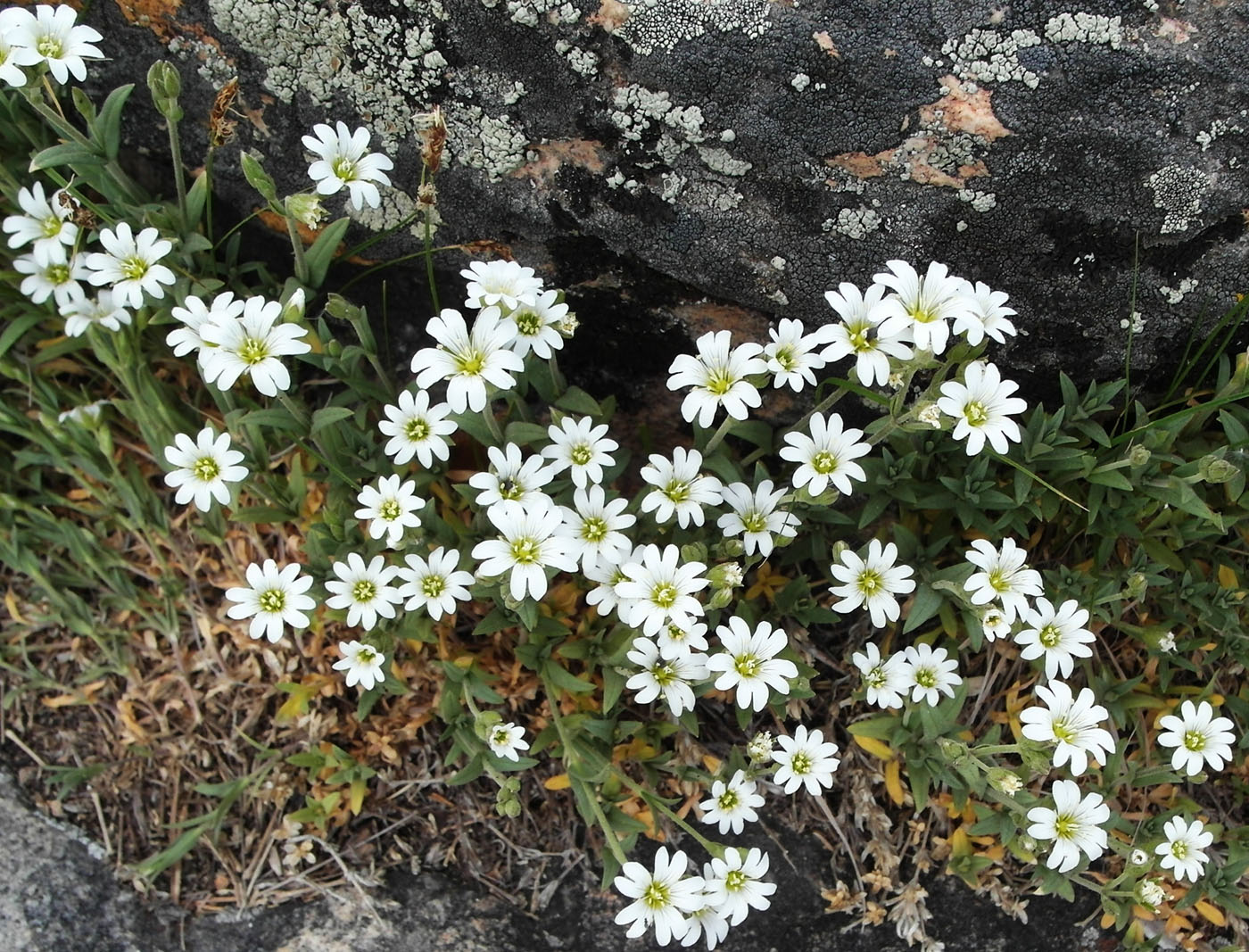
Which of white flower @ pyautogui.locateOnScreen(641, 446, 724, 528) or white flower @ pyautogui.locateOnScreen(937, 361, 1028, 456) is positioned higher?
white flower @ pyautogui.locateOnScreen(937, 361, 1028, 456)

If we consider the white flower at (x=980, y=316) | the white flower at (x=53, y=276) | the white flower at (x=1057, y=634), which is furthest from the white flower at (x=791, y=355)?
the white flower at (x=53, y=276)

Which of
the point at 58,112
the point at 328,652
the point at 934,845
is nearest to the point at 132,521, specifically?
the point at 328,652

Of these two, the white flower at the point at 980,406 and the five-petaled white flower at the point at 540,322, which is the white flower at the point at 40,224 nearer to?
the five-petaled white flower at the point at 540,322

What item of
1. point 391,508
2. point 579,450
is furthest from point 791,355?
point 391,508

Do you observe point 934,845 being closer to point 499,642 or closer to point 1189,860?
point 1189,860

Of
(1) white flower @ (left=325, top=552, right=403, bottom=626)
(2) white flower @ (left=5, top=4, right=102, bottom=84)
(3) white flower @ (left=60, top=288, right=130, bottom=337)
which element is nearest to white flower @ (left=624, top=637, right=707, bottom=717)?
(1) white flower @ (left=325, top=552, right=403, bottom=626)

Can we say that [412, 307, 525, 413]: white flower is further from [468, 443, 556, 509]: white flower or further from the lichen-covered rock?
the lichen-covered rock

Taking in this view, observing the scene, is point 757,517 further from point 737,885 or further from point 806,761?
point 737,885
